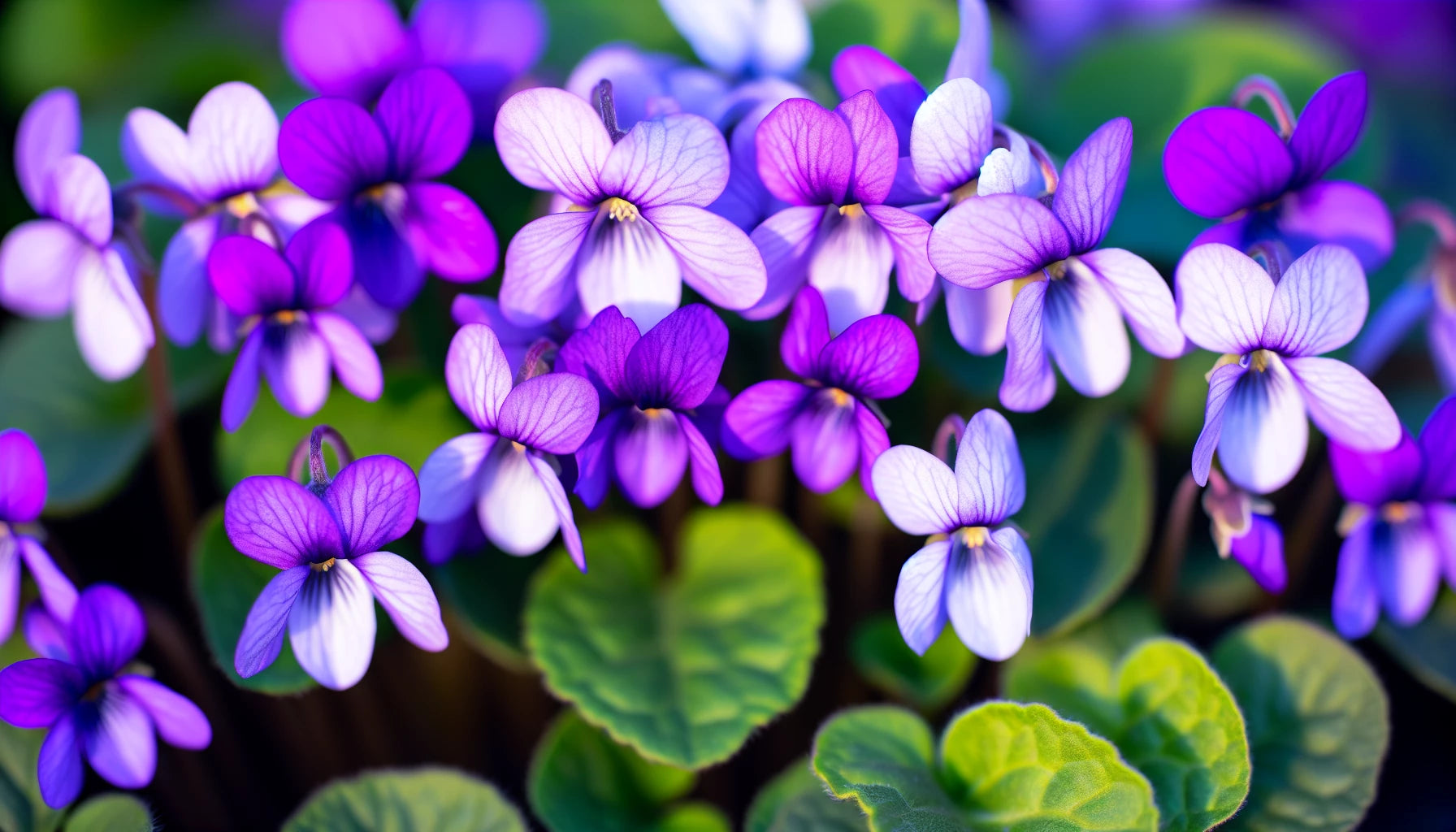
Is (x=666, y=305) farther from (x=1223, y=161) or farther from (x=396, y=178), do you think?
(x=1223, y=161)

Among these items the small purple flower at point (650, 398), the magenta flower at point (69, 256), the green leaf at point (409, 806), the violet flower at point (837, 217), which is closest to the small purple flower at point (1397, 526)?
the violet flower at point (837, 217)

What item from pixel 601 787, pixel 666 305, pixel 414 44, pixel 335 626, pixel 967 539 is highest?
pixel 414 44

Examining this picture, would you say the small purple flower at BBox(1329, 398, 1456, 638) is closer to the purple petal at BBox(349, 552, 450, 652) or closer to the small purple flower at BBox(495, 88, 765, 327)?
the small purple flower at BBox(495, 88, 765, 327)

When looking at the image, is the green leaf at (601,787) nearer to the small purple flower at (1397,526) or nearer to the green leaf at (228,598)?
the green leaf at (228,598)

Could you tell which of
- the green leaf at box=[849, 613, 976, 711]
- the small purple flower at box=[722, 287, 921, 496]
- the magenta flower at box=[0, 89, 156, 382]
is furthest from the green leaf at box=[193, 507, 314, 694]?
the green leaf at box=[849, 613, 976, 711]

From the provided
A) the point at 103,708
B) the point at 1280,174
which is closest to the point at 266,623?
the point at 103,708
